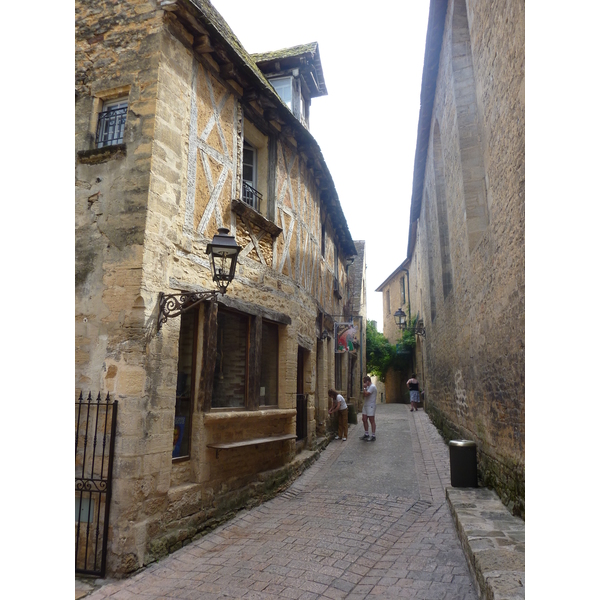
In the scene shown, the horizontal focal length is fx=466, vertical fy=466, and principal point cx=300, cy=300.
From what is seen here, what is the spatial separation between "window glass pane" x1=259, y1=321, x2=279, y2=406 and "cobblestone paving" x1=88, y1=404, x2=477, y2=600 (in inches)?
53.0

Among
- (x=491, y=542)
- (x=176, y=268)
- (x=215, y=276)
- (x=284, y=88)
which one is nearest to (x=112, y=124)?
(x=176, y=268)

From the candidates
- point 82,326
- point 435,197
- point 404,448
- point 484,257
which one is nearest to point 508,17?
point 484,257

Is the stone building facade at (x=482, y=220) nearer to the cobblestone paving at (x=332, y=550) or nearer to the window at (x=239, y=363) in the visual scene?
the cobblestone paving at (x=332, y=550)

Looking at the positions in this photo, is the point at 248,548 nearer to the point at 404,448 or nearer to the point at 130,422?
the point at 130,422

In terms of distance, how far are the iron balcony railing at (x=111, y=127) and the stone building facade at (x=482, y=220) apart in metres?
3.92

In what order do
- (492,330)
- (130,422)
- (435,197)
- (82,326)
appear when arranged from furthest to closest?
(435,197) < (492,330) < (82,326) < (130,422)

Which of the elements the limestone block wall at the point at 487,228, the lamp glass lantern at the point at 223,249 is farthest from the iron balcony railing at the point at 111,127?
the limestone block wall at the point at 487,228

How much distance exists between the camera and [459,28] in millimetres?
7535

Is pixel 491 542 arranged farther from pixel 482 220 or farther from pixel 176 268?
pixel 482 220

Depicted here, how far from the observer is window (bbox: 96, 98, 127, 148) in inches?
197

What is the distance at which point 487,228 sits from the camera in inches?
216

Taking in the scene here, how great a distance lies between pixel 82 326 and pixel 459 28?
23.8 feet

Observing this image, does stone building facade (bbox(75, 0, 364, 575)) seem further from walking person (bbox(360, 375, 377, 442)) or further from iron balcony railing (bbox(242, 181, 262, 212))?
walking person (bbox(360, 375, 377, 442))

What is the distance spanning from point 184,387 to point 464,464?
12.1ft
